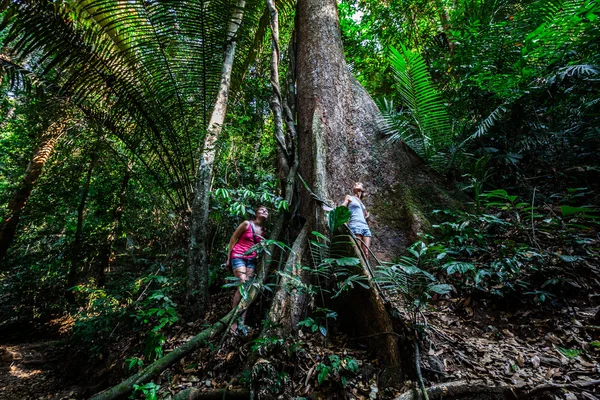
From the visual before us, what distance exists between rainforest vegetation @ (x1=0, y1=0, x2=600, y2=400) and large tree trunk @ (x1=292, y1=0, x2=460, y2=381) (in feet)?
0.09

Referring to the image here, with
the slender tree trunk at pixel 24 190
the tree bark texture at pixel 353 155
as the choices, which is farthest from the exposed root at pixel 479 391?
the slender tree trunk at pixel 24 190

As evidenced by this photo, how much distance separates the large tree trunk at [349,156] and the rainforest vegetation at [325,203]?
3 centimetres

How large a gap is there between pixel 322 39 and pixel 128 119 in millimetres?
2926

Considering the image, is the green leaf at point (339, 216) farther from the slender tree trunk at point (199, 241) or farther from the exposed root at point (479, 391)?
the slender tree trunk at point (199, 241)

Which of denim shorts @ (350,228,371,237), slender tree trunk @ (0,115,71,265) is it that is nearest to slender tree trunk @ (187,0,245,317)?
denim shorts @ (350,228,371,237)

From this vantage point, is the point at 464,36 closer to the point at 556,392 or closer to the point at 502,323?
the point at 502,323

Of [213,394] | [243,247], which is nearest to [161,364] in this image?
[213,394]

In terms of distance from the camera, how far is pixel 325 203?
263cm

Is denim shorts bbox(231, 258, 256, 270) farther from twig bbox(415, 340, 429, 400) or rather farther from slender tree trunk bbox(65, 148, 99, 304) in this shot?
slender tree trunk bbox(65, 148, 99, 304)

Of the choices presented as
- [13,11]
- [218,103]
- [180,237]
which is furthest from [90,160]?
[218,103]

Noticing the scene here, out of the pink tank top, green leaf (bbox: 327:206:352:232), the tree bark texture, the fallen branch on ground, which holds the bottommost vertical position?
the fallen branch on ground

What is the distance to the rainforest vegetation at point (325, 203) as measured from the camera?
1781mm

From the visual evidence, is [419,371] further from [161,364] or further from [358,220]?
[161,364]

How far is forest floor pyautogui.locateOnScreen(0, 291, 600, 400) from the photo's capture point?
5.04ft
